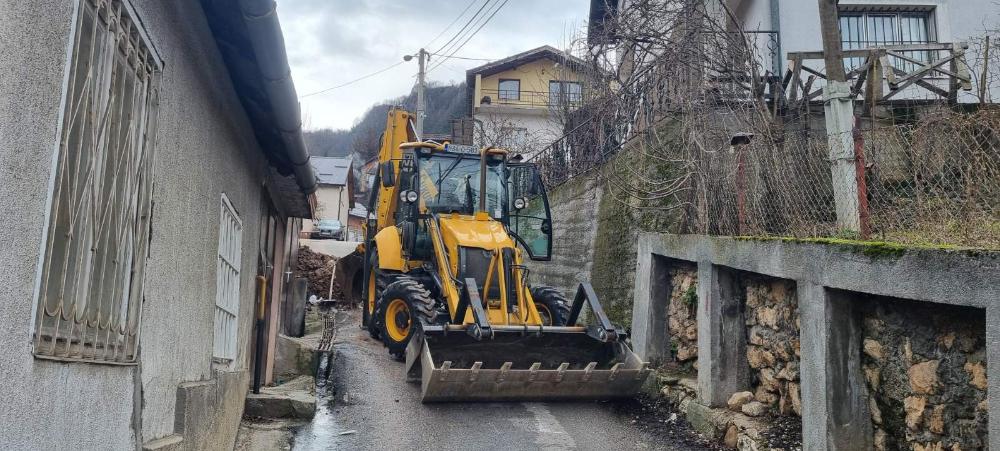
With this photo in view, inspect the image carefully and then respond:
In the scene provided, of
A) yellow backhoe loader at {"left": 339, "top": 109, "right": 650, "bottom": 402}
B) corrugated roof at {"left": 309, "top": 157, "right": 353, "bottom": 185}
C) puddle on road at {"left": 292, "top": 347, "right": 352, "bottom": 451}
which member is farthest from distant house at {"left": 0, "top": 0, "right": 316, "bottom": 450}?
corrugated roof at {"left": 309, "top": 157, "right": 353, "bottom": 185}

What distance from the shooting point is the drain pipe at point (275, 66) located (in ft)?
10.6

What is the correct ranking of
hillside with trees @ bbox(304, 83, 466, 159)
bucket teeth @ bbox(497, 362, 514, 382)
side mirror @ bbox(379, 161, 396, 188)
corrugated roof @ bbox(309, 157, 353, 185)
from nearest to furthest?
bucket teeth @ bbox(497, 362, 514, 382) → side mirror @ bbox(379, 161, 396, 188) → corrugated roof @ bbox(309, 157, 353, 185) → hillside with trees @ bbox(304, 83, 466, 159)

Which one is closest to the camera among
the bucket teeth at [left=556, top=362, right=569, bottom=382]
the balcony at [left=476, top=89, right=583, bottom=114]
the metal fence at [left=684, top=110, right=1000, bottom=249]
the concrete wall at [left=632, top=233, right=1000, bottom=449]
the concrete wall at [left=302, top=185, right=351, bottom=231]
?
the concrete wall at [left=632, top=233, right=1000, bottom=449]

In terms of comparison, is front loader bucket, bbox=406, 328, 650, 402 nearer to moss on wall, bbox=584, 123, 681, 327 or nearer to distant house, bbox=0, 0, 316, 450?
moss on wall, bbox=584, 123, 681, 327

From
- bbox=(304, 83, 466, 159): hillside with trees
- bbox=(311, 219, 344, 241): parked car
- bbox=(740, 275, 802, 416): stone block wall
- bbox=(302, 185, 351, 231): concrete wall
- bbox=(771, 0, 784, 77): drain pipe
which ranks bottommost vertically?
bbox=(740, 275, 802, 416): stone block wall

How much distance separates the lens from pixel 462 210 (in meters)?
9.32

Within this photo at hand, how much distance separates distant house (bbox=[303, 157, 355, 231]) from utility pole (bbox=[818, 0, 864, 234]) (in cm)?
3968

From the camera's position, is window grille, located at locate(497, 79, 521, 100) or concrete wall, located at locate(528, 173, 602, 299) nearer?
concrete wall, located at locate(528, 173, 602, 299)

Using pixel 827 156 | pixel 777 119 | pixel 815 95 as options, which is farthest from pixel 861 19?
pixel 827 156

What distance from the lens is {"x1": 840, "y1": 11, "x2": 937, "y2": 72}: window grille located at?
13.1 metres

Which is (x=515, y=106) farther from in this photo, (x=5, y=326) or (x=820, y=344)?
(x=5, y=326)

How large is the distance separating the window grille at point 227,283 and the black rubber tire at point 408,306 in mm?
2233

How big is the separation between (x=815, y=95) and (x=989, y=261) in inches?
282

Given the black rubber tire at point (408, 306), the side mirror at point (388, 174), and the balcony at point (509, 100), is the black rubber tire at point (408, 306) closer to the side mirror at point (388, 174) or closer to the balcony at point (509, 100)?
the side mirror at point (388, 174)
